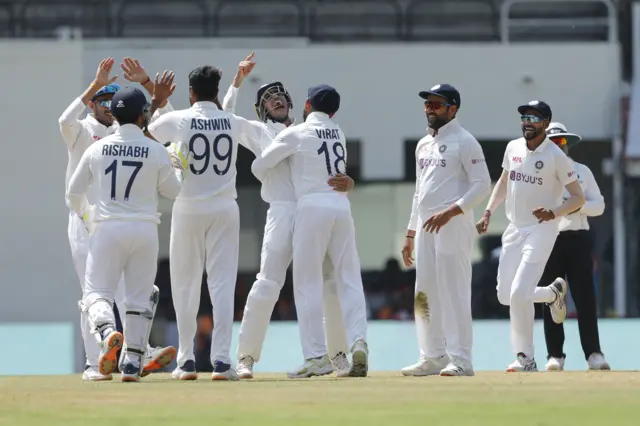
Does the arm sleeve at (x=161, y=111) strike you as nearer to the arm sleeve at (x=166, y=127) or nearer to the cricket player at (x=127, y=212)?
the arm sleeve at (x=166, y=127)

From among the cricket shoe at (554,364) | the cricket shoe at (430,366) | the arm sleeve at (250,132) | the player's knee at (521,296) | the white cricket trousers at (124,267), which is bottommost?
the cricket shoe at (554,364)

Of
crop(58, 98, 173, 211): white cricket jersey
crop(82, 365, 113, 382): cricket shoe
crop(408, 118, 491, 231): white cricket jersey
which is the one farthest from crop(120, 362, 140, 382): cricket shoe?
crop(408, 118, 491, 231): white cricket jersey

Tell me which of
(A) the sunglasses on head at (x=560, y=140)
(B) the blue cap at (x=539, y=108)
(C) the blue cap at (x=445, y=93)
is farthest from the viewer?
(A) the sunglasses on head at (x=560, y=140)

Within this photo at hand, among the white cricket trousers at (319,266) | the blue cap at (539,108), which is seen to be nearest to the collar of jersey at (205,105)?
the white cricket trousers at (319,266)

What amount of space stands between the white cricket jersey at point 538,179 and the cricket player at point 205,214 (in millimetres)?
2646

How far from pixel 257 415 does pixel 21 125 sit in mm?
17870

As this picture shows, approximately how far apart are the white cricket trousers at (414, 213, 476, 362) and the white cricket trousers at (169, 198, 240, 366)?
4.92 feet

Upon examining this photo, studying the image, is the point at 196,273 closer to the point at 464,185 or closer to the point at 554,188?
the point at 464,185

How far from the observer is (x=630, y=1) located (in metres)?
27.2

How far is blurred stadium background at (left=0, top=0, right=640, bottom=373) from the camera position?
26.1 m

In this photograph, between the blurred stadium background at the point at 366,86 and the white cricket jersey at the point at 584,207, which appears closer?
the white cricket jersey at the point at 584,207

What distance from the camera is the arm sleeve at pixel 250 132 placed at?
13125 mm

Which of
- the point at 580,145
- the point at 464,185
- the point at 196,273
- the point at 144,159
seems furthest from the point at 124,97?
the point at 580,145

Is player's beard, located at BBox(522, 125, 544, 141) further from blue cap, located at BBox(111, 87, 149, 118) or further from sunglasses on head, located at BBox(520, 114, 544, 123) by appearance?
blue cap, located at BBox(111, 87, 149, 118)
